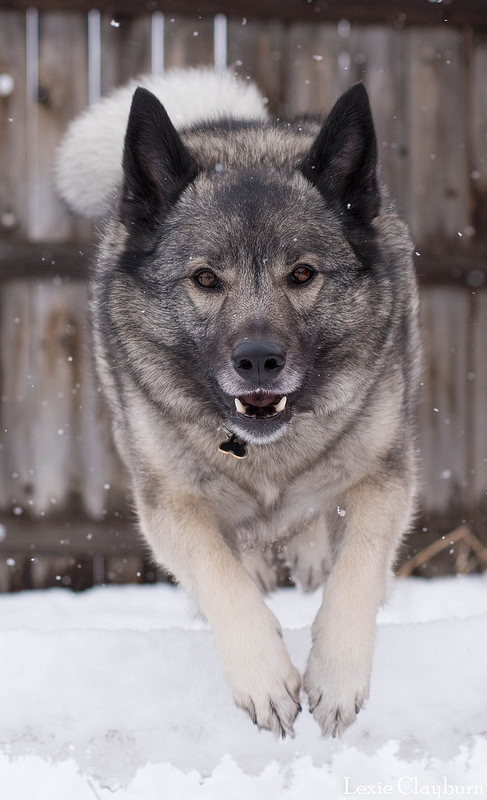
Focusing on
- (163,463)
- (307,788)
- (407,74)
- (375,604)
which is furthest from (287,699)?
(407,74)

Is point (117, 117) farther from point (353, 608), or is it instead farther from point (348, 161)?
point (353, 608)

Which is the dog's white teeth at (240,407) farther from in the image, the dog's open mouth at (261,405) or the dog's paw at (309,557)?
the dog's paw at (309,557)

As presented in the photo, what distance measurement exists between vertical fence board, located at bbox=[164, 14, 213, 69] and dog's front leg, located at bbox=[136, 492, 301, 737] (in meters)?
2.61

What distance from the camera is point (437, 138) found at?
429 centimetres

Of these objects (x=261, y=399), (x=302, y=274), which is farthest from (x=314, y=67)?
(x=261, y=399)

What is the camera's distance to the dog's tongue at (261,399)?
2260mm

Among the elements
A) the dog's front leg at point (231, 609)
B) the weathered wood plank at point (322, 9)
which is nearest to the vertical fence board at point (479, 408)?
the weathered wood plank at point (322, 9)

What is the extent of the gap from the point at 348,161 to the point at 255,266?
52cm

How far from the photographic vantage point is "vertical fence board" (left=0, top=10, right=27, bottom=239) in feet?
13.8

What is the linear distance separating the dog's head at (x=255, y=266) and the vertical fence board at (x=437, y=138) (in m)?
1.78

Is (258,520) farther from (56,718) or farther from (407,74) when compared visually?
(407,74)

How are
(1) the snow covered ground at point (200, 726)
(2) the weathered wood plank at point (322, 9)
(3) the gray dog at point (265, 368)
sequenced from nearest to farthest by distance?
(1) the snow covered ground at point (200, 726) → (3) the gray dog at point (265, 368) → (2) the weathered wood plank at point (322, 9)

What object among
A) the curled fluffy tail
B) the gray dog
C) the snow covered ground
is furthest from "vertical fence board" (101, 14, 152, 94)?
the snow covered ground

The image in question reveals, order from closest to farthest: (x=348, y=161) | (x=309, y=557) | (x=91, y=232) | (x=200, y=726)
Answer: (x=200, y=726)
(x=348, y=161)
(x=309, y=557)
(x=91, y=232)
